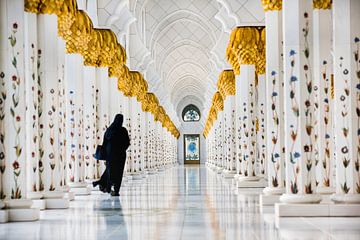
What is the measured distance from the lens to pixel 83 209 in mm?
9867

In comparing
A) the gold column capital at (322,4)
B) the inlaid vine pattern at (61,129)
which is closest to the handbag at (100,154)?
the inlaid vine pattern at (61,129)

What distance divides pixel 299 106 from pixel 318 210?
132cm

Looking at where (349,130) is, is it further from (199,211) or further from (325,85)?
(199,211)

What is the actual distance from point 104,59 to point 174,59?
76.1 ft

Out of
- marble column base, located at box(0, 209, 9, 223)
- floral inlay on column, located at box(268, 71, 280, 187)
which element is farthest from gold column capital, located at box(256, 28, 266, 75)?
marble column base, located at box(0, 209, 9, 223)

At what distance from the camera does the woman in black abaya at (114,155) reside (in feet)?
43.6

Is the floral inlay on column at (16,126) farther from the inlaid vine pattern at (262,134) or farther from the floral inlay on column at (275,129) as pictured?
the inlaid vine pattern at (262,134)

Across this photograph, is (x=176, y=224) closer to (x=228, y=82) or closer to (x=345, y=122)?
(x=345, y=122)

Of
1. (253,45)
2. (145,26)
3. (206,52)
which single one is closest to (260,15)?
(253,45)

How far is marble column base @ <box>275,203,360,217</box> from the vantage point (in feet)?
25.3

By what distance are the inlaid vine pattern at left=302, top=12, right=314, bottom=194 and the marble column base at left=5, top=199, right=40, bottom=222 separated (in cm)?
350

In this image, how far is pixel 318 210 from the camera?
7.77 meters

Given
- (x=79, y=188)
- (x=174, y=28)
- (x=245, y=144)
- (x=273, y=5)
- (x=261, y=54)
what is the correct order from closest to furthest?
(x=273, y=5) → (x=79, y=188) → (x=261, y=54) → (x=245, y=144) → (x=174, y=28)

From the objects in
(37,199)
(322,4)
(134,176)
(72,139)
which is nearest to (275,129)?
(322,4)
